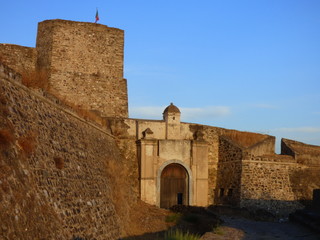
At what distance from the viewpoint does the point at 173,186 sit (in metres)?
24.1

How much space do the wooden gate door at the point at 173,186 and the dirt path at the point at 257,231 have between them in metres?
3.58

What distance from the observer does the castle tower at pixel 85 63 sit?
23844 mm

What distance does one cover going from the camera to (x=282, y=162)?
2552 cm

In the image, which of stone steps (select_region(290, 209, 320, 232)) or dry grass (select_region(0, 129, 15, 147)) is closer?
dry grass (select_region(0, 129, 15, 147))

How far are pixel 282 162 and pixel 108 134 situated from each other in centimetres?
1055

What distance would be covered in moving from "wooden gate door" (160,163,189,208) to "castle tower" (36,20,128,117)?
4.15 m

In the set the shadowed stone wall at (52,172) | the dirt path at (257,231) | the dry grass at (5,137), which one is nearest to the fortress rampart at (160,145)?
the dirt path at (257,231)

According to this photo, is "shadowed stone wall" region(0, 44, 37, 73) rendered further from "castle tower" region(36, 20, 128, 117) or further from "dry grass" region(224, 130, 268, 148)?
"dry grass" region(224, 130, 268, 148)

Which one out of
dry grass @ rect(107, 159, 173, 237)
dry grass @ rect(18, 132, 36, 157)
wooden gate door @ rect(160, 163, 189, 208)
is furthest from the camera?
wooden gate door @ rect(160, 163, 189, 208)

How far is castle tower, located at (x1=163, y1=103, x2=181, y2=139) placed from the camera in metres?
24.7

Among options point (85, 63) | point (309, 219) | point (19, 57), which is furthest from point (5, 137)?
point (85, 63)

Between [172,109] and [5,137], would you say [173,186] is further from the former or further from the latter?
[5,137]

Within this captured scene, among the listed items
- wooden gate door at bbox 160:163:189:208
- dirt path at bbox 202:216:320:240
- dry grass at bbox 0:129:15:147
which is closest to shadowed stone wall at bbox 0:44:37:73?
wooden gate door at bbox 160:163:189:208

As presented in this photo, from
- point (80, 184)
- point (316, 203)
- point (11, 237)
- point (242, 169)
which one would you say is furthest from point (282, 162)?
point (11, 237)
